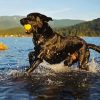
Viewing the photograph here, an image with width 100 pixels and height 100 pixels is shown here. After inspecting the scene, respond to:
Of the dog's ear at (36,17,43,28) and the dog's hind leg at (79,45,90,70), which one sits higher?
the dog's ear at (36,17,43,28)

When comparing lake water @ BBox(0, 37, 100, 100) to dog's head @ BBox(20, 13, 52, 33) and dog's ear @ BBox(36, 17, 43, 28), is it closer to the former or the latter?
A: dog's head @ BBox(20, 13, 52, 33)

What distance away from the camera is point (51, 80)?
13461 mm

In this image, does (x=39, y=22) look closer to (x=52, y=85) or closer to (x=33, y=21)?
(x=33, y=21)

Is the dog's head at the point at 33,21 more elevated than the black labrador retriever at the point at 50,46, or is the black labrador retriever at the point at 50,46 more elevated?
the dog's head at the point at 33,21

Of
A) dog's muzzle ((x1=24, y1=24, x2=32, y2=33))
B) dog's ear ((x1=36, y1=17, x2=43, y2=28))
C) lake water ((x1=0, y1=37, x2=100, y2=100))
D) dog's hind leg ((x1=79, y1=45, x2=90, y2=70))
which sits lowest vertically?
lake water ((x1=0, y1=37, x2=100, y2=100))

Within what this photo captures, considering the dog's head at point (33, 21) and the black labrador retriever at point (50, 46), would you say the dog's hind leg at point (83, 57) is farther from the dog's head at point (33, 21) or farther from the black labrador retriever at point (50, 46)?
the dog's head at point (33, 21)

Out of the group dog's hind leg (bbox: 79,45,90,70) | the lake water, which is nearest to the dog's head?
the lake water

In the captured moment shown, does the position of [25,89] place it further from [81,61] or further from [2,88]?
[81,61]

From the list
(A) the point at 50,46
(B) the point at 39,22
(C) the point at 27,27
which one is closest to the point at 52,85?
(A) the point at 50,46

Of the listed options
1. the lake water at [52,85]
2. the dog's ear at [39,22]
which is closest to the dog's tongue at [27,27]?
the dog's ear at [39,22]

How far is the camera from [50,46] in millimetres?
13703

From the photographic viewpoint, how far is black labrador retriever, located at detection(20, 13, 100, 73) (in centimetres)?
1289

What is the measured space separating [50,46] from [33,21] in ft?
4.91

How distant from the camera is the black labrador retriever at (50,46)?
12.9 m
